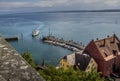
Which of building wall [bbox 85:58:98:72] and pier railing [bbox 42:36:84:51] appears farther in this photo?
pier railing [bbox 42:36:84:51]

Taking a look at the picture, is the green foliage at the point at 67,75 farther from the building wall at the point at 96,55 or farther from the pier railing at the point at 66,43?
the pier railing at the point at 66,43

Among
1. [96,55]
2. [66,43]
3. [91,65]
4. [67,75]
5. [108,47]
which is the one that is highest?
[67,75]

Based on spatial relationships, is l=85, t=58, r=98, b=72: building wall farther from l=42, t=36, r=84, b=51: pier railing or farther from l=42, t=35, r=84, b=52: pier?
l=42, t=36, r=84, b=51: pier railing

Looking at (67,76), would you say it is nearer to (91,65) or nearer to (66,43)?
(91,65)

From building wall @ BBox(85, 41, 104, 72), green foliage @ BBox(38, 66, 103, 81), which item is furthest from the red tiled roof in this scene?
green foliage @ BBox(38, 66, 103, 81)

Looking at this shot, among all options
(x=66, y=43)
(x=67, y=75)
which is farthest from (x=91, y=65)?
(x=66, y=43)

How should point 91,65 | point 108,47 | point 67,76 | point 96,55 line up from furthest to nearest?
point 108,47 → point 96,55 → point 91,65 → point 67,76

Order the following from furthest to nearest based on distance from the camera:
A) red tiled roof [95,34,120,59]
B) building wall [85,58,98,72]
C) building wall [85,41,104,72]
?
red tiled roof [95,34,120,59]
building wall [85,41,104,72]
building wall [85,58,98,72]

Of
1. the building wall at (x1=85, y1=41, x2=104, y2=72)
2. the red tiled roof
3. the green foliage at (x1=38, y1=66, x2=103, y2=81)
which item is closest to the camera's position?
the green foliage at (x1=38, y1=66, x2=103, y2=81)

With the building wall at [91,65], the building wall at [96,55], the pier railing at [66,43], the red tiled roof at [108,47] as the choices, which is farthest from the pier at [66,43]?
the building wall at [91,65]

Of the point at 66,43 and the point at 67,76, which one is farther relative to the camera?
the point at 66,43

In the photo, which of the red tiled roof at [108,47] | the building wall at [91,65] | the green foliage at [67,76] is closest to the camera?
the green foliage at [67,76]

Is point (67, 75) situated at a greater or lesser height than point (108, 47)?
greater

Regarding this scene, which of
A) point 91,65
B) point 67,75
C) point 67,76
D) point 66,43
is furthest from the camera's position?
point 66,43
